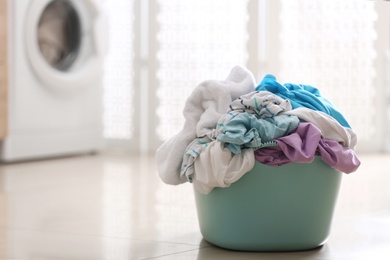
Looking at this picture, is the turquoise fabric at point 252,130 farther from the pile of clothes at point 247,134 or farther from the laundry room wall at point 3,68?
the laundry room wall at point 3,68

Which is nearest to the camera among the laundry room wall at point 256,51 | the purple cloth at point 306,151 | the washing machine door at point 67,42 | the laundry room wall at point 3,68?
the purple cloth at point 306,151

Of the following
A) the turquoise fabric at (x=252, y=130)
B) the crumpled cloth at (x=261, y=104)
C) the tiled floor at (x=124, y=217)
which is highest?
the crumpled cloth at (x=261, y=104)

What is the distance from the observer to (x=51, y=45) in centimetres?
371

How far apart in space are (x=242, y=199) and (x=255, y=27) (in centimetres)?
238

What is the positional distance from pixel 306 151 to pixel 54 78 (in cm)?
225

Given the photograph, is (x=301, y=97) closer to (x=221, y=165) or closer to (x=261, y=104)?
(x=261, y=104)

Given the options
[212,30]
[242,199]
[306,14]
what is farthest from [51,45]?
[242,199]

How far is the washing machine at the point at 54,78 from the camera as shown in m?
3.52

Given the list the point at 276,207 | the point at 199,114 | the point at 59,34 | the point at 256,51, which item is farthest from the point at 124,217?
the point at 256,51

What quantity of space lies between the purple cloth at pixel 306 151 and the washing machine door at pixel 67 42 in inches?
85.1

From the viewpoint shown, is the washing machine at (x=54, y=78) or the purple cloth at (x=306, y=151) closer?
the purple cloth at (x=306, y=151)

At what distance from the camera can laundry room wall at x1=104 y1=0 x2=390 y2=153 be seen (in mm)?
3891

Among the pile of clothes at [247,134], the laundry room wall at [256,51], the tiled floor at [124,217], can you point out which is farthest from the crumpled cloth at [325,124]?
the laundry room wall at [256,51]

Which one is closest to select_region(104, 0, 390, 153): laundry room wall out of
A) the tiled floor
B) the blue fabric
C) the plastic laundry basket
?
the tiled floor
